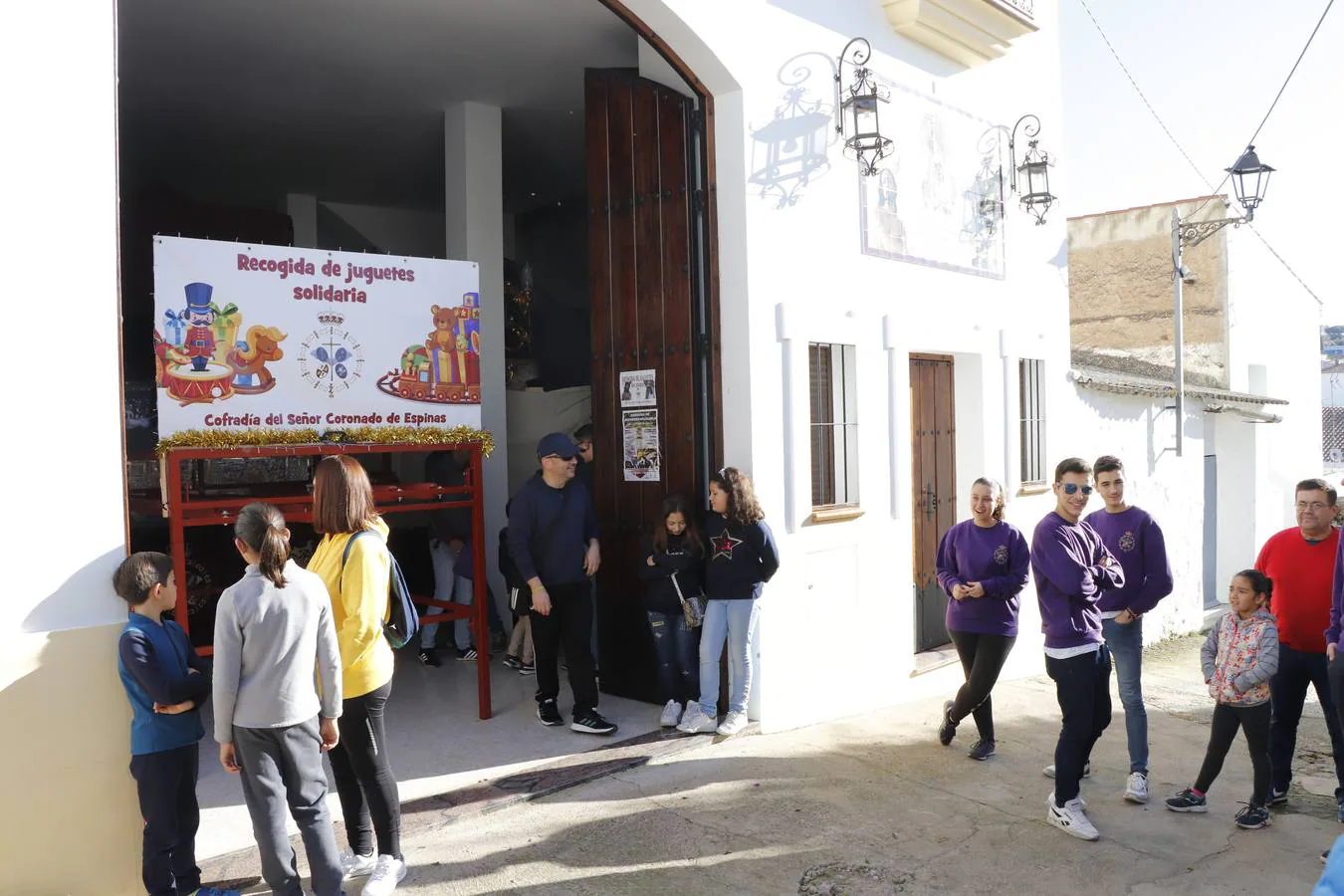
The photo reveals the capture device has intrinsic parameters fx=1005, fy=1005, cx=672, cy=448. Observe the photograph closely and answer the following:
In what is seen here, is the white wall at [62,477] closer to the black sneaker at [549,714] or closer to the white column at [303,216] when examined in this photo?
the black sneaker at [549,714]

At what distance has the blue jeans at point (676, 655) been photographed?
588 centimetres

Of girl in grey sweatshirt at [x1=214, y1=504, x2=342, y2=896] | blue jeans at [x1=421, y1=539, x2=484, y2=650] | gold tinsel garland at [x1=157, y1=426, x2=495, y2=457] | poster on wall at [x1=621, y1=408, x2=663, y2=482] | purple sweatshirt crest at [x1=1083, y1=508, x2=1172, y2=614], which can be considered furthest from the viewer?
blue jeans at [x1=421, y1=539, x2=484, y2=650]

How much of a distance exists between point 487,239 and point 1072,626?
5.87 m

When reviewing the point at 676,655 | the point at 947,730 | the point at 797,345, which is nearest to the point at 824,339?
the point at 797,345

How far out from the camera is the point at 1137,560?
494 cm

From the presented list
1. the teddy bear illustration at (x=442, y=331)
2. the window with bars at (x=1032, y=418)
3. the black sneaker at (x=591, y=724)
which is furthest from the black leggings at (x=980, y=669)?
the window with bars at (x=1032, y=418)

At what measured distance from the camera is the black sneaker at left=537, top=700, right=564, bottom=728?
5.84 metres

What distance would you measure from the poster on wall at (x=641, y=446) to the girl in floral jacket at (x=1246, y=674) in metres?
3.16

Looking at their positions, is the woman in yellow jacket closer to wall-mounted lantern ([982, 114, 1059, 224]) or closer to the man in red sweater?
the man in red sweater

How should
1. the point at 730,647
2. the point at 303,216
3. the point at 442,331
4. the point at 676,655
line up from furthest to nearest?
the point at 303,216, the point at 676,655, the point at 730,647, the point at 442,331

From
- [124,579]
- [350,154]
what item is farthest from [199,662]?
[350,154]

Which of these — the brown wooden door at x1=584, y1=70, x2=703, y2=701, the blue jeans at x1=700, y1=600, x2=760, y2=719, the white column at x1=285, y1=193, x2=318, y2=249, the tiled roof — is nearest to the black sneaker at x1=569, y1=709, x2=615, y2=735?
the blue jeans at x1=700, y1=600, x2=760, y2=719

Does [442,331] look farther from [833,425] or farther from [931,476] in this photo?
[931,476]

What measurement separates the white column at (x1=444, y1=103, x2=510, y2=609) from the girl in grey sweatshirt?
479 cm
